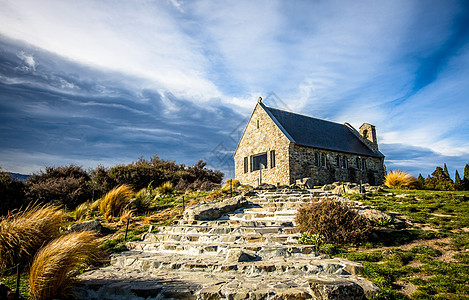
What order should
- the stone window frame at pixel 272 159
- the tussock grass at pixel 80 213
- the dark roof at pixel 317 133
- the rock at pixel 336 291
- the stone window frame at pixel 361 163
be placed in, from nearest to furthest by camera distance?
the rock at pixel 336 291
the tussock grass at pixel 80 213
the stone window frame at pixel 272 159
the dark roof at pixel 317 133
the stone window frame at pixel 361 163

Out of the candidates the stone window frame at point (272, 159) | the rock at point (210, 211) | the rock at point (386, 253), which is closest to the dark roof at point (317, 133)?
the stone window frame at point (272, 159)

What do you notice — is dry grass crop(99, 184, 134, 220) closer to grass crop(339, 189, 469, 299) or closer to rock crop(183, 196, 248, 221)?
rock crop(183, 196, 248, 221)

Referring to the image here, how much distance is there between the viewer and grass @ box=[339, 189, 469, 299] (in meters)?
4.55

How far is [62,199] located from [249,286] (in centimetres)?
1242

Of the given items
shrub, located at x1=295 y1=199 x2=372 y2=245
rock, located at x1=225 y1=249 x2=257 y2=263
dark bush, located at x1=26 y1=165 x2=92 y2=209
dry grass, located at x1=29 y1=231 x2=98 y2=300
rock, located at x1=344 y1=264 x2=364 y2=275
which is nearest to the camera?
dry grass, located at x1=29 y1=231 x2=98 y2=300

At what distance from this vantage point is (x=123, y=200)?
38.0ft

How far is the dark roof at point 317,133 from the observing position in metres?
21.1

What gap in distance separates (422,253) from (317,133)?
58.1ft

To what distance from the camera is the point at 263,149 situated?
21.7 meters

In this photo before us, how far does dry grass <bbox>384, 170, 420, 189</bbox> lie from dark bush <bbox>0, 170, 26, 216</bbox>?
19025 mm

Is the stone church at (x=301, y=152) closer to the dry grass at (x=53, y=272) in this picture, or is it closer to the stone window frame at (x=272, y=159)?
the stone window frame at (x=272, y=159)

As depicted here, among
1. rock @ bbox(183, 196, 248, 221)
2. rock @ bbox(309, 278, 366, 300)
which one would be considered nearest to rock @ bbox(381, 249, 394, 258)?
rock @ bbox(309, 278, 366, 300)

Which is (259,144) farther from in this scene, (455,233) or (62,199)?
(455,233)

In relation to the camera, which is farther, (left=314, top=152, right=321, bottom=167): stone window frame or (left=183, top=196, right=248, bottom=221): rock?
(left=314, top=152, right=321, bottom=167): stone window frame
